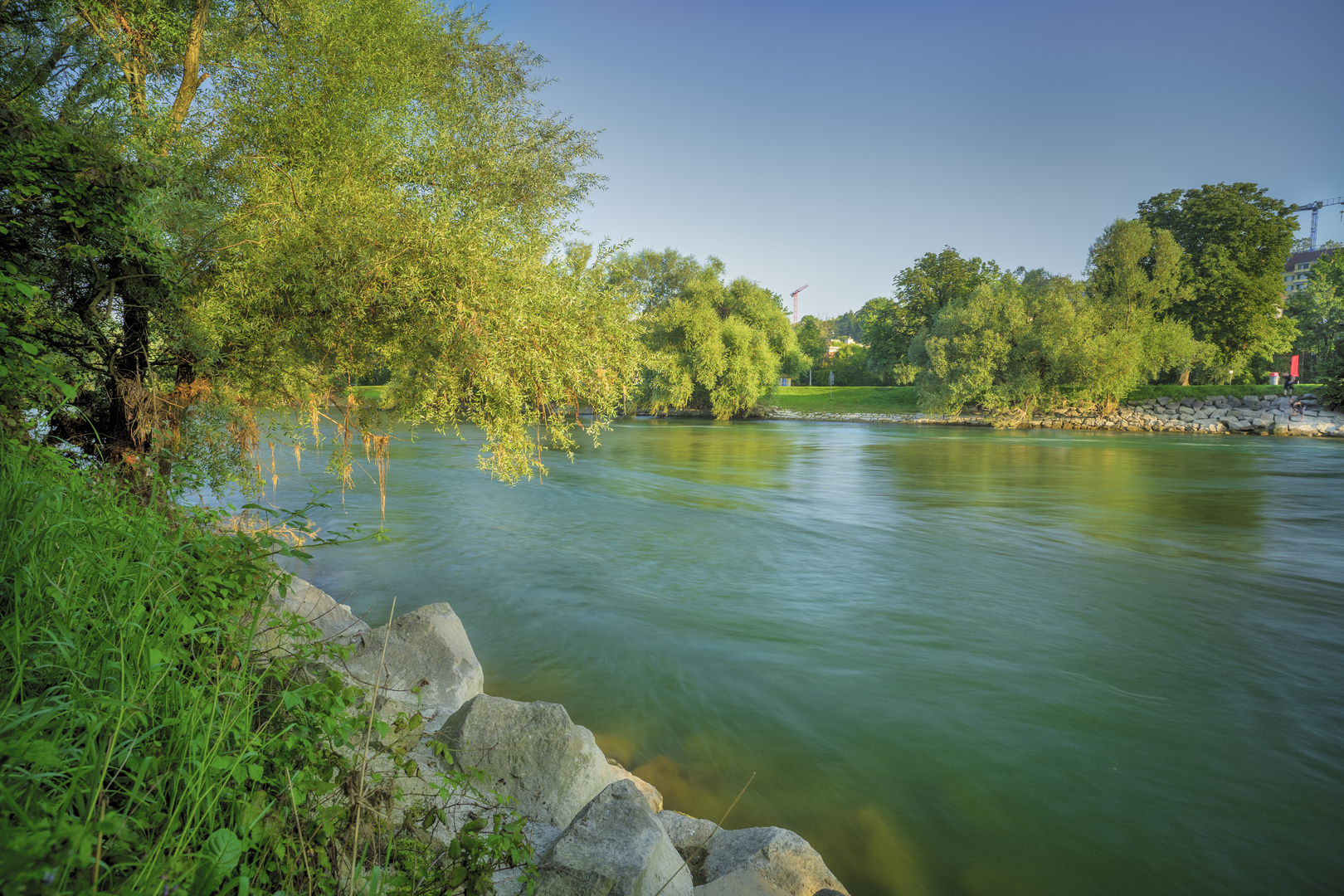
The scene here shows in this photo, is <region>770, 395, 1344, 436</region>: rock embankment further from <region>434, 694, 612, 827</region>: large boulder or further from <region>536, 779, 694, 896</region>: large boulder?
<region>536, 779, 694, 896</region>: large boulder

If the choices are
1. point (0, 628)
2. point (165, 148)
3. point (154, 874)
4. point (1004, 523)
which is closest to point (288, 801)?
point (154, 874)

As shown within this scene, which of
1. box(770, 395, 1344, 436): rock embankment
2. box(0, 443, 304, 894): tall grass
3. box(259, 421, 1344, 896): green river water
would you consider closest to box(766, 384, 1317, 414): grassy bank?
box(770, 395, 1344, 436): rock embankment

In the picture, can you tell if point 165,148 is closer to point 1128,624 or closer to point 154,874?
point 154,874

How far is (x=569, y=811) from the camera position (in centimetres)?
464

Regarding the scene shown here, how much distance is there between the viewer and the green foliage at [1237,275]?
61031mm

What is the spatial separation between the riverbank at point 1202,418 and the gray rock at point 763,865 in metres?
59.9

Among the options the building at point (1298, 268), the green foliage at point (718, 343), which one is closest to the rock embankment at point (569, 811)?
the green foliage at point (718, 343)

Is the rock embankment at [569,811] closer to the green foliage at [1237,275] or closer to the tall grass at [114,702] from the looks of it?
the tall grass at [114,702]

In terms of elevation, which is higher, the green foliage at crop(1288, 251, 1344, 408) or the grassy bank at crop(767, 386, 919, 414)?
the green foliage at crop(1288, 251, 1344, 408)

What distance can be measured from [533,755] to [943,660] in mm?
7007

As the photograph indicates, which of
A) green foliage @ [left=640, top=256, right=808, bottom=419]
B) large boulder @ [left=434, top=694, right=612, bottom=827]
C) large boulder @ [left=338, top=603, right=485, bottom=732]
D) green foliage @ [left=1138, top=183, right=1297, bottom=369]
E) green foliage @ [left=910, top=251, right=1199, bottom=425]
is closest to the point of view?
large boulder @ [left=434, top=694, right=612, bottom=827]

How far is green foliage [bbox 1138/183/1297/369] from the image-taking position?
200 feet

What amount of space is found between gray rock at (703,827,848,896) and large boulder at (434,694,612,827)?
92 cm

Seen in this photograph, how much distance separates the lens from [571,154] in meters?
18.1
